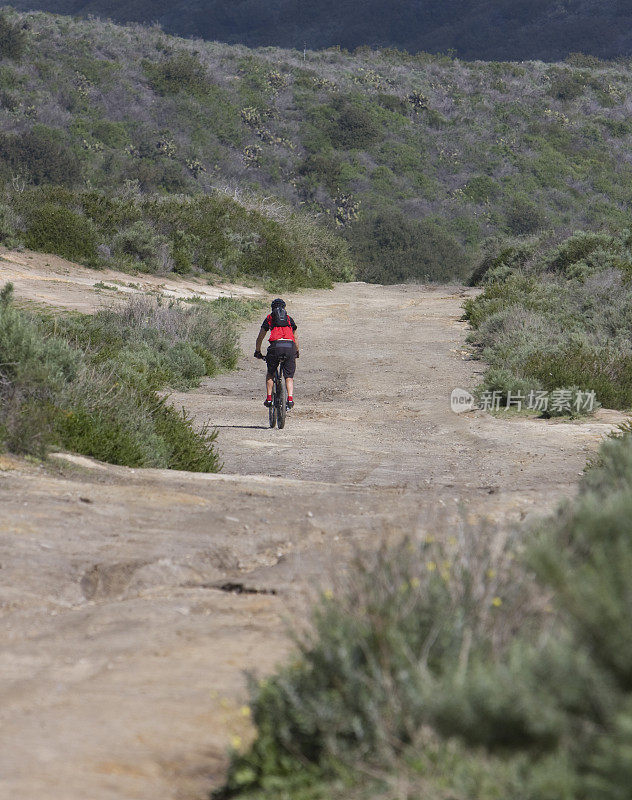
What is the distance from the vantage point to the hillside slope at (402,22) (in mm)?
101062

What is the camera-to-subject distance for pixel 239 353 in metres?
19.4

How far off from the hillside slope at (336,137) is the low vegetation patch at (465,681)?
2961 cm

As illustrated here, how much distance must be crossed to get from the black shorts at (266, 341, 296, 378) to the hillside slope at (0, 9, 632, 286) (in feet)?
65.7

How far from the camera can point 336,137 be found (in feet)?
182

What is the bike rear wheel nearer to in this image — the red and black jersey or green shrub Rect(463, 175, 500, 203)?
the red and black jersey

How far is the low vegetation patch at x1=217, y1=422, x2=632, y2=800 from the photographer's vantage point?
2.17m

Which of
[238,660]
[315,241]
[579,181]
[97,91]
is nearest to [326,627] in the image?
[238,660]

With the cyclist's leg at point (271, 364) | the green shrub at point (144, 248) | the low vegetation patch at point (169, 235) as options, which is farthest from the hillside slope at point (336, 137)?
the cyclist's leg at point (271, 364)

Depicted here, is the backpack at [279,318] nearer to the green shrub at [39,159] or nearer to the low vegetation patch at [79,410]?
the low vegetation patch at [79,410]

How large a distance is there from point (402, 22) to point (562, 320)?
341 feet

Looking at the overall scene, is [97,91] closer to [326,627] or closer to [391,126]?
[391,126]

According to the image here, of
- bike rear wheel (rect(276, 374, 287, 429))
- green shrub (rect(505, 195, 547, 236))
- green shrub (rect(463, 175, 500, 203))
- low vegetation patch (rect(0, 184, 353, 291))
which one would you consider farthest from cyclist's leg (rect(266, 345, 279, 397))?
green shrub (rect(463, 175, 500, 203))

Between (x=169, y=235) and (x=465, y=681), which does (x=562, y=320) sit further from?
(x=465, y=681)

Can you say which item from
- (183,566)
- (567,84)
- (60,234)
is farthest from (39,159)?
(567,84)
